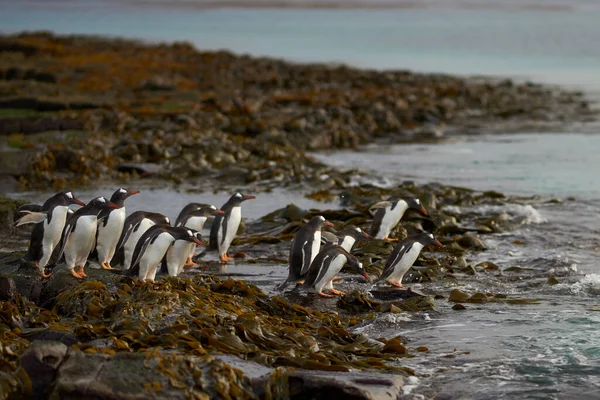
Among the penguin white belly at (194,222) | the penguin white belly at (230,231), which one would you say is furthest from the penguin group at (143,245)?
the penguin white belly at (194,222)

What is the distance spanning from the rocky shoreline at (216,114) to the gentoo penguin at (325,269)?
6480 millimetres

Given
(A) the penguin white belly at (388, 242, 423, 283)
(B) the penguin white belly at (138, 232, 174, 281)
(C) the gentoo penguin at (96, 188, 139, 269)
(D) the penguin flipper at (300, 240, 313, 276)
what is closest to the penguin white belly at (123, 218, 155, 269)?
(C) the gentoo penguin at (96, 188, 139, 269)

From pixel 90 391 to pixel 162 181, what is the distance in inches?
413

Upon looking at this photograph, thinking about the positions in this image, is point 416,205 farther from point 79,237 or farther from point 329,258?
point 79,237

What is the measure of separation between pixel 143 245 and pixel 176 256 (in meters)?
0.70

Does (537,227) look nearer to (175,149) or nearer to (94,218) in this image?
(94,218)

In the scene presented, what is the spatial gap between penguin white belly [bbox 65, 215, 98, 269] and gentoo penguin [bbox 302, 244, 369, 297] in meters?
2.15

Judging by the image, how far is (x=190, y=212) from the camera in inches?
440

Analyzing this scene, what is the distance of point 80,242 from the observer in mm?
9203

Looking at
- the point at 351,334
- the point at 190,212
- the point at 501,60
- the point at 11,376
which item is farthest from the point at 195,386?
the point at 501,60

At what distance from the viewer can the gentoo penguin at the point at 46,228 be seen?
365 inches

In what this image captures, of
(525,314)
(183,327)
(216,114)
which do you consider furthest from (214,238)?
(216,114)

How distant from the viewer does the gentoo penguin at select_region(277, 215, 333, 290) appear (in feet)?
31.3

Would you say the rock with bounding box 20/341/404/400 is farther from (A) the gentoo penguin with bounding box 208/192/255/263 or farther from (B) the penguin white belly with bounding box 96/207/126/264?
(A) the gentoo penguin with bounding box 208/192/255/263
